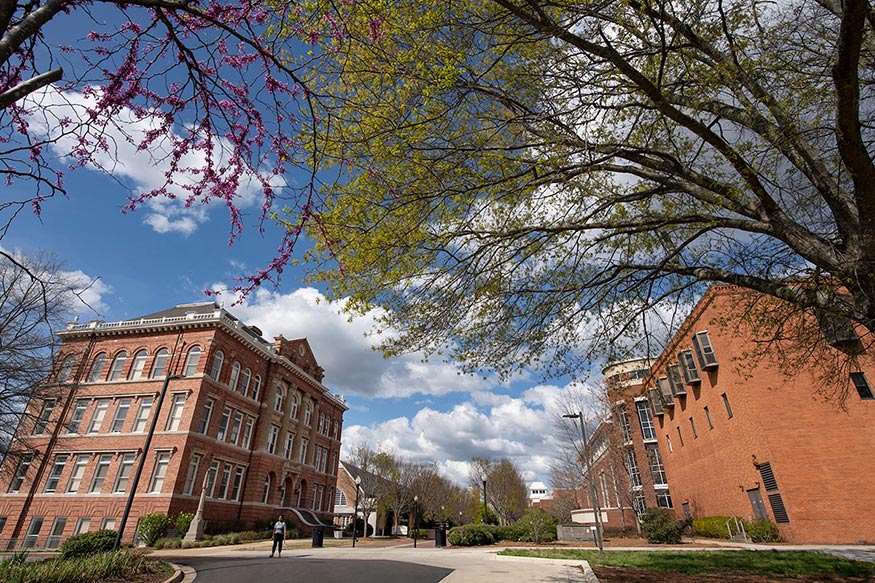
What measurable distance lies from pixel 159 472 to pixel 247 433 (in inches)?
286

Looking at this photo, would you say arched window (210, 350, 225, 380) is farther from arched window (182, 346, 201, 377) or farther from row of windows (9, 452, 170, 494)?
row of windows (9, 452, 170, 494)

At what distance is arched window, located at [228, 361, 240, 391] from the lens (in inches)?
1214

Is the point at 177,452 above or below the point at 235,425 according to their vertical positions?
below

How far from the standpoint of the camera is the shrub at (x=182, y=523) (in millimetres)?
23750

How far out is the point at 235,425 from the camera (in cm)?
3145

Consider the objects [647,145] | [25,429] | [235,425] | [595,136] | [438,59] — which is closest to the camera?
[438,59]

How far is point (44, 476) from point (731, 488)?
134 feet

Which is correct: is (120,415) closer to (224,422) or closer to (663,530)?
(224,422)

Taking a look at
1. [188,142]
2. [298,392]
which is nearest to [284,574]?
Result: [188,142]

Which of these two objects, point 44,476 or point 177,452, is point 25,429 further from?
point 177,452

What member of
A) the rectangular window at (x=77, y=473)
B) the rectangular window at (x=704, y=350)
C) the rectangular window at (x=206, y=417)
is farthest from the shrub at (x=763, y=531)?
the rectangular window at (x=77, y=473)

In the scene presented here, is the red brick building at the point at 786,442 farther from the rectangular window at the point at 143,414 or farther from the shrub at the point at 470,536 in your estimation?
the rectangular window at the point at 143,414

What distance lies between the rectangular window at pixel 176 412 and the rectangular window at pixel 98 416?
5.10 m

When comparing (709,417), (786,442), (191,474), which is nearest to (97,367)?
(191,474)
